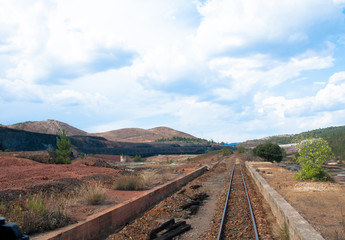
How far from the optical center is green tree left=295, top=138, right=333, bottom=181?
15.4 meters

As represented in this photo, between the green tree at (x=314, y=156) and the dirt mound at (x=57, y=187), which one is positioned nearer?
the dirt mound at (x=57, y=187)

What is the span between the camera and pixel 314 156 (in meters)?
15.7

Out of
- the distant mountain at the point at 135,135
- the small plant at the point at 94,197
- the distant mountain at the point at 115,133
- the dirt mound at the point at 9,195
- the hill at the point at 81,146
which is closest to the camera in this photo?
the dirt mound at the point at 9,195

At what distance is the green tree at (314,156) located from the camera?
15.4m

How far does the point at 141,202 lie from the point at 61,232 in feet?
17.0

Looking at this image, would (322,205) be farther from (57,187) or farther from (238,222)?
(57,187)

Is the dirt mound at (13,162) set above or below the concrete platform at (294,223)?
above

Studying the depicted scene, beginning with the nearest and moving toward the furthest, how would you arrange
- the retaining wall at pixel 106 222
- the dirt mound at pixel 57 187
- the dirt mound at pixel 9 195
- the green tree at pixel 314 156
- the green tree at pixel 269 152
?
1. the retaining wall at pixel 106 222
2. the dirt mound at pixel 9 195
3. the dirt mound at pixel 57 187
4. the green tree at pixel 314 156
5. the green tree at pixel 269 152

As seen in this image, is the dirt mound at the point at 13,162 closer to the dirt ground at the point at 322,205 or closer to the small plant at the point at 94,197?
the small plant at the point at 94,197

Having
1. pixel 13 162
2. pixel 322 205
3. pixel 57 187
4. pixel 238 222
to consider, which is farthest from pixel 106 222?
pixel 13 162

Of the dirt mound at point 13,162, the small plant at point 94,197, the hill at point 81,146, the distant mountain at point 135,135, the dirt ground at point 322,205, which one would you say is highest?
the distant mountain at point 135,135

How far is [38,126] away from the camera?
10481cm

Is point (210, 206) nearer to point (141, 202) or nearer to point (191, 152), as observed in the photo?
point (141, 202)

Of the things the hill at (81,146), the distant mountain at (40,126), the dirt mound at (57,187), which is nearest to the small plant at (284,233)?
the dirt mound at (57,187)
